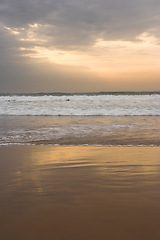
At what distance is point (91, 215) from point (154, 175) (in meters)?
1.32

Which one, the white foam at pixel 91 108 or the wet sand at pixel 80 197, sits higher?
the white foam at pixel 91 108

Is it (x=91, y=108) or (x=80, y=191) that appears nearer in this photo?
(x=80, y=191)

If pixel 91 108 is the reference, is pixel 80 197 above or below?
below

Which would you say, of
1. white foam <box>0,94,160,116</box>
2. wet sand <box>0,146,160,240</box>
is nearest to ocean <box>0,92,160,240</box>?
wet sand <box>0,146,160,240</box>

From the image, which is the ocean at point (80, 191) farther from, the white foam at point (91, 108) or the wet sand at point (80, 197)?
the white foam at point (91, 108)

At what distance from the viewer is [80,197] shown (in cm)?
244

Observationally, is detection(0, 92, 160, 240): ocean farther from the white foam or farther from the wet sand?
→ the white foam

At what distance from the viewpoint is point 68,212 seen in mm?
2123

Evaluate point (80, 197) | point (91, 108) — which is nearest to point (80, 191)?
point (80, 197)

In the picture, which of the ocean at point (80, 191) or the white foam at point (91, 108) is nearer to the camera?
the ocean at point (80, 191)

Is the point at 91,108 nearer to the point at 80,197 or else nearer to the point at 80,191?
the point at 80,191

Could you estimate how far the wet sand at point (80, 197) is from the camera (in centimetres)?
184

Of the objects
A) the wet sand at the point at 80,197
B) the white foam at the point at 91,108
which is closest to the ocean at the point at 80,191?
the wet sand at the point at 80,197

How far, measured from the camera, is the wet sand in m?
1.84
